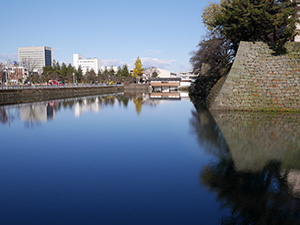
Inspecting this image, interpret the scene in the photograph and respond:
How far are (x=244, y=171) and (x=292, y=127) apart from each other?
820 cm

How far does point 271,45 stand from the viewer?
21.2 metres

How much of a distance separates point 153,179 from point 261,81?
1709 cm

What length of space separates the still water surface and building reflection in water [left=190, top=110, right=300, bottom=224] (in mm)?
19

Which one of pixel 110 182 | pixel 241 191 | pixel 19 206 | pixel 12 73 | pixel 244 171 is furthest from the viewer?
pixel 12 73

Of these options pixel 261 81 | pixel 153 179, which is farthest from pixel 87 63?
pixel 153 179

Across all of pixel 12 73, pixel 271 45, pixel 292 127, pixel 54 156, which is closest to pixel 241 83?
pixel 271 45

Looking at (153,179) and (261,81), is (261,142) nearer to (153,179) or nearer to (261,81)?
(153,179)

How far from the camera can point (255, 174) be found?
6730 mm

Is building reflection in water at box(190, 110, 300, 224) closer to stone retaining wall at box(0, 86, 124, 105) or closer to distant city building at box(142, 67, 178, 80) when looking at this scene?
stone retaining wall at box(0, 86, 124, 105)

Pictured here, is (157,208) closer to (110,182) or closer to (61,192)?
(110,182)

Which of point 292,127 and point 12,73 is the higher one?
point 12,73

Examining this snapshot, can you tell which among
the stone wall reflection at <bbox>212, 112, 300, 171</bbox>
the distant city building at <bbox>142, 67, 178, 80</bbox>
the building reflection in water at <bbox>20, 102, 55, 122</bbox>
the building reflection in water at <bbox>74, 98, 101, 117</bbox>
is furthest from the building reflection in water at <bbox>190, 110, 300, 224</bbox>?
the distant city building at <bbox>142, 67, 178, 80</bbox>

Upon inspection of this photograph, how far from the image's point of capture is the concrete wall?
19.9 meters

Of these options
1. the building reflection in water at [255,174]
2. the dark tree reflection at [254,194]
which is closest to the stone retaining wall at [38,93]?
the building reflection in water at [255,174]
